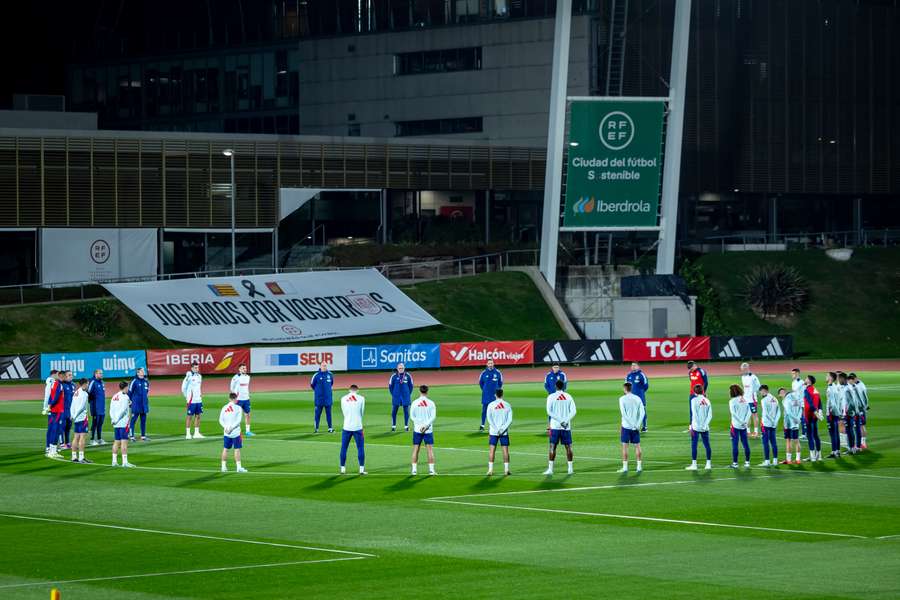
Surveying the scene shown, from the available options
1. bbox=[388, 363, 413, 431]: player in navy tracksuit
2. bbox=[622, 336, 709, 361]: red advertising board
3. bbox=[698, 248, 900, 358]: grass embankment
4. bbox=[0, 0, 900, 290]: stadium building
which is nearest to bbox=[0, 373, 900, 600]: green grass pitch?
bbox=[388, 363, 413, 431]: player in navy tracksuit

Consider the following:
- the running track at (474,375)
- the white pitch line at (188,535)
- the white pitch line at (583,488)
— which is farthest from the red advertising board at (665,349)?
the white pitch line at (188,535)

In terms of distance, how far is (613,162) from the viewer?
7588cm

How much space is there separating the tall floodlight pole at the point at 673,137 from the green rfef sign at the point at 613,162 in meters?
0.75

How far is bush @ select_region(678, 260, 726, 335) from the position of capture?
7962cm

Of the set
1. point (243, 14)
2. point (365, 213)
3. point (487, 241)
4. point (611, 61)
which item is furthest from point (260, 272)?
point (243, 14)

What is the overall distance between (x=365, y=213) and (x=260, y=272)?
11.1m

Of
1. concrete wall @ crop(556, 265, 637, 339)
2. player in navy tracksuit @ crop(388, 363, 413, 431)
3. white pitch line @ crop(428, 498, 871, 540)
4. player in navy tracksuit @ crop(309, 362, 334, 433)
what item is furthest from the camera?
concrete wall @ crop(556, 265, 637, 339)

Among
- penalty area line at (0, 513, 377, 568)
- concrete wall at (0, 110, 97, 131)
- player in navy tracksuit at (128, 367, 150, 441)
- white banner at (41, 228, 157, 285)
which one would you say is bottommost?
Result: penalty area line at (0, 513, 377, 568)

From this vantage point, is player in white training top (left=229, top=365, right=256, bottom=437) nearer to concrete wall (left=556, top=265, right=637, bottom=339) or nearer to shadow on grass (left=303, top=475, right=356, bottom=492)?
shadow on grass (left=303, top=475, right=356, bottom=492)

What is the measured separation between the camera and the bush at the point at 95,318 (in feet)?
225

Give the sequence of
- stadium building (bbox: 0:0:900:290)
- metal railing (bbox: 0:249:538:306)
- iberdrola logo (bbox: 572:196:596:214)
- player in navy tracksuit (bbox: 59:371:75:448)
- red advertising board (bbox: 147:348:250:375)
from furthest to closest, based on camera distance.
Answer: stadium building (bbox: 0:0:900:290) < iberdrola logo (bbox: 572:196:596:214) < metal railing (bbox: 0:249:538:306) < red advertising board (bbox: 147:348:250:375) < player in navy tracksuit (bbox: 59:371:75:448)

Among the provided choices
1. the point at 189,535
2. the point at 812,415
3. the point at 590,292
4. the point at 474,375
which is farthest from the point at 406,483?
the point at 590,292

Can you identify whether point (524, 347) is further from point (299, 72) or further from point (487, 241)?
point (299, 72)

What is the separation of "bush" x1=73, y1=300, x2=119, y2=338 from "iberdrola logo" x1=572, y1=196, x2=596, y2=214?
25878 millimetres
